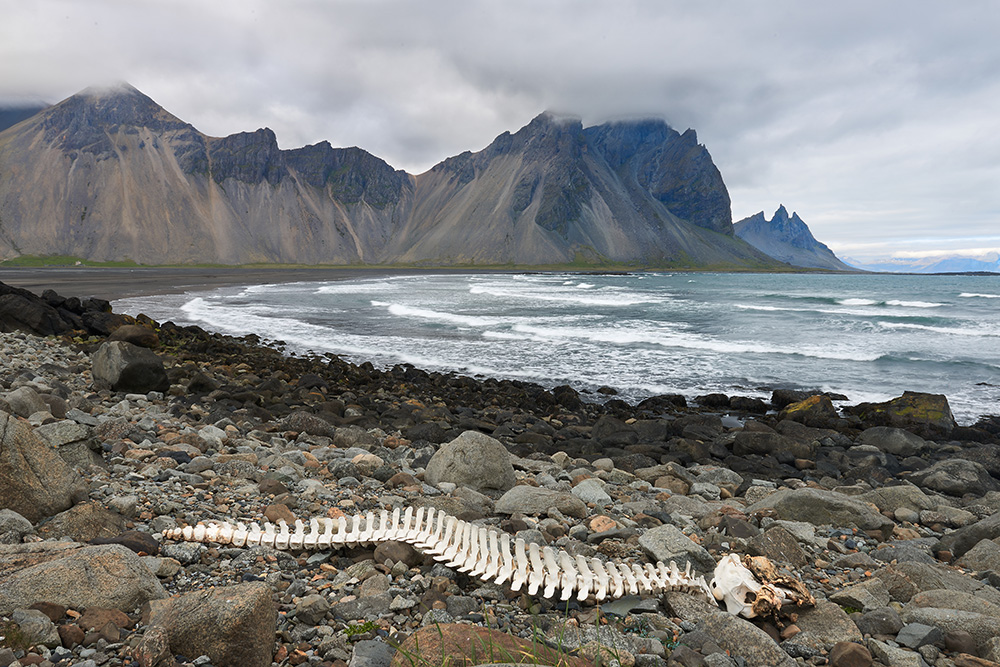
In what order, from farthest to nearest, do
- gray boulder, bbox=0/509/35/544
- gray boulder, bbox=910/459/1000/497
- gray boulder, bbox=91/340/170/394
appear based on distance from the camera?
gray boulder, bbox=91/340/170/394 < gray boulder, bbox=910/459/1000/497 < gray boulder, bbox=0/509/35/544

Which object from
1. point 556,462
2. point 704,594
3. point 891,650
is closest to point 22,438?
point 704,594

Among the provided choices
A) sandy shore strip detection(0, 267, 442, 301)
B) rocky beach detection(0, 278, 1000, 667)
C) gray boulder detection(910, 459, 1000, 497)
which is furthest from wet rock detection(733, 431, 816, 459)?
sandy shore strip detection(0, 267, 442, 301)

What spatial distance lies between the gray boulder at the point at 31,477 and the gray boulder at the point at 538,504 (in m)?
3.59

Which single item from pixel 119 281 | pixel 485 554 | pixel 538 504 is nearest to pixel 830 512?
pixel 538 504

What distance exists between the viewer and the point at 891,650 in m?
3.28

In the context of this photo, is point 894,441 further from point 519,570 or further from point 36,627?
point 36,627

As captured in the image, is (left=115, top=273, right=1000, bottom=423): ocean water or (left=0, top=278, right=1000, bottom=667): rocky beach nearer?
(left=0, top=278, right=1000, bottom=667): rocky beach

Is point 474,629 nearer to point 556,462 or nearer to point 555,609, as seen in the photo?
point 555,609

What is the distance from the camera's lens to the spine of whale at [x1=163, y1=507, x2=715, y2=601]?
142 inches

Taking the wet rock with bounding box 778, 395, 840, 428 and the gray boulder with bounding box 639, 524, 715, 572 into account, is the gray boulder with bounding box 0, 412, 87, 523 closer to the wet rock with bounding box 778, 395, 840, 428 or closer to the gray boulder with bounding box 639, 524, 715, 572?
the gray boulder with bounding box 639, 524, 715, 572

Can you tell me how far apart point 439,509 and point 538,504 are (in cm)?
100

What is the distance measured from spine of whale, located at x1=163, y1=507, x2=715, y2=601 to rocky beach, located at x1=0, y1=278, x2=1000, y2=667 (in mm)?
97

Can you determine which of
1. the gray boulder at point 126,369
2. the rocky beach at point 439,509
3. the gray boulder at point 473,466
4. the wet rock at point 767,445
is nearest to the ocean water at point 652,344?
the wet rock at point 767,445

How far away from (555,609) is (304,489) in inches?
125
